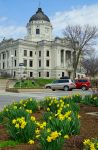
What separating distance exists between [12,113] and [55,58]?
111976 millimetres

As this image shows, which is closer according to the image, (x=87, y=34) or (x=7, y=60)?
(x=87, y=34)

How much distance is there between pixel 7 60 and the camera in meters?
126

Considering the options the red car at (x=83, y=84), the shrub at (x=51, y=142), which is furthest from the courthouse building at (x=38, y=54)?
the shrub at (x=51, y=142)

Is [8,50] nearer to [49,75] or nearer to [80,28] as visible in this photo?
[49,75]

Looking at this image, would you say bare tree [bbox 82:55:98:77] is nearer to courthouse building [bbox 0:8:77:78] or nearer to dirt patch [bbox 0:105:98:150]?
courthouse building [bbox 0:8:77:78]

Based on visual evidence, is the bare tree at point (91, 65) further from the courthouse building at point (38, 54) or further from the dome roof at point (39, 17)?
the dome roof at point (39, 17)

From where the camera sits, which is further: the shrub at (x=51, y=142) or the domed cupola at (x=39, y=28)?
the domed cupola at (x=39, y=28)

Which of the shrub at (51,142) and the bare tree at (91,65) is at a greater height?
the bare tree at (91,65)

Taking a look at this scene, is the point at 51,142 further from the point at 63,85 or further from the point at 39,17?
the point at 39,17

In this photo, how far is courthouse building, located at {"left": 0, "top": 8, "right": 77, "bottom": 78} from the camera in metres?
119

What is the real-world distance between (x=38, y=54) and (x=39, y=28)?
31.7ft

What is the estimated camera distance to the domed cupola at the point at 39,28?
127562mm

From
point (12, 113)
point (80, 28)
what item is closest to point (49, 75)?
point (80, 28)

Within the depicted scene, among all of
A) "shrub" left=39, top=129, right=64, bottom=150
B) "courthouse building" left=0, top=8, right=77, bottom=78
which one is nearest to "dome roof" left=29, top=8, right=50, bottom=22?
"courthouse building" left=0, top=8, right=77, bottom=78
